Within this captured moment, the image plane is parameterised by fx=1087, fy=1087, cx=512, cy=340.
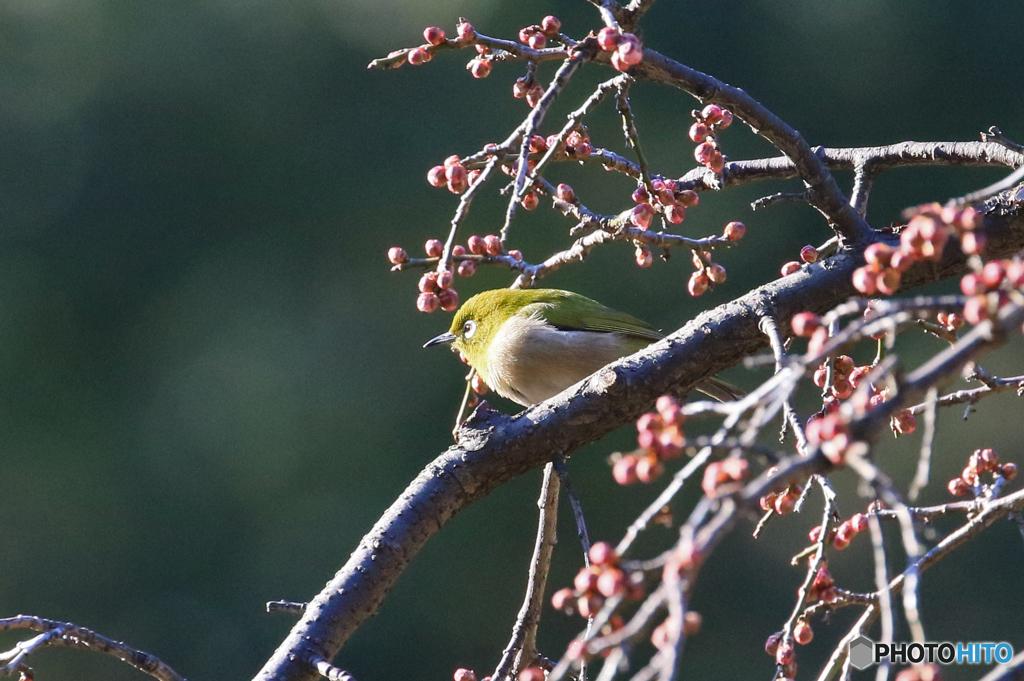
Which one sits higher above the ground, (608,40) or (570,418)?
(608,40)

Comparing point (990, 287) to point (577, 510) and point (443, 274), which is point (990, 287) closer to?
point (443, 274)

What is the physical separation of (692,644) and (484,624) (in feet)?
6.35

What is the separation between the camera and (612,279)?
9.95 m

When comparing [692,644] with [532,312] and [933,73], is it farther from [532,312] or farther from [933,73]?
[532,312]

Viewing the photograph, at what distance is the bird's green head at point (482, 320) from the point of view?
368cm

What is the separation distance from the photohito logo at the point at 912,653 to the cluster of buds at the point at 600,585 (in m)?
0.23

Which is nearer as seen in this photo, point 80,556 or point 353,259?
point 80,556

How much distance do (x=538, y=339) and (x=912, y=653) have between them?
221 centimetres

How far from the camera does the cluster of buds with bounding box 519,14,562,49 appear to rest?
1726 millimetres

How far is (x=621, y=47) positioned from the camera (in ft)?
4.86

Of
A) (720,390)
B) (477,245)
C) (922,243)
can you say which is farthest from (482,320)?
(922,243)

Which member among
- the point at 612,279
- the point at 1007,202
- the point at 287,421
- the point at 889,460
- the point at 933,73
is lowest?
the point at 1007,202

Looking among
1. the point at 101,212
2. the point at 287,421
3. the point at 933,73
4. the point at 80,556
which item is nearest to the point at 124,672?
the point at 80,556

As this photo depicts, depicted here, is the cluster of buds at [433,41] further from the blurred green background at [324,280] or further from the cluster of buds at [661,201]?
the blurred green background at [324,280]
